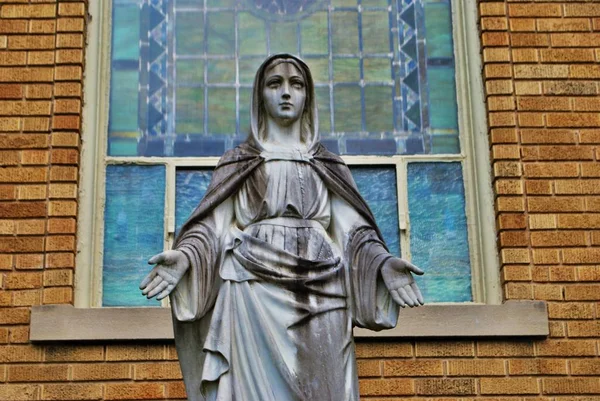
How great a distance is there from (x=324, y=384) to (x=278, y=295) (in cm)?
51

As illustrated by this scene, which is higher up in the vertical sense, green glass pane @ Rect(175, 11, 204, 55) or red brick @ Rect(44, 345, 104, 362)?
green glass pane @ Rect(175, 11, 204, 55)

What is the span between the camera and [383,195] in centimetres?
1016

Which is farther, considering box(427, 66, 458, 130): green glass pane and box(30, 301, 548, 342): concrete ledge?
box(427, 66, 458, 130): green glass pane

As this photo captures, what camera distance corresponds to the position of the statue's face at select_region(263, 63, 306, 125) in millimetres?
7785

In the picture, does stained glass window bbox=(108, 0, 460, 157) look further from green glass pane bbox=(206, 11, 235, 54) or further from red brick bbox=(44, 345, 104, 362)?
red brick bbox=(44, 345, 104, 362)

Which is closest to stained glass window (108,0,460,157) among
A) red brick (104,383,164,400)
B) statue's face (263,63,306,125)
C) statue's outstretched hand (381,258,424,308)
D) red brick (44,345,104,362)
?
red brick (44,345,104,362)

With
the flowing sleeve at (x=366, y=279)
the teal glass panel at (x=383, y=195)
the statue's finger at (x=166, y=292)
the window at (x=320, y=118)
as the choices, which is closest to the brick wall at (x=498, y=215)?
the window at (x=320, y=118)

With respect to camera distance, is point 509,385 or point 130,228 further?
point 130,228

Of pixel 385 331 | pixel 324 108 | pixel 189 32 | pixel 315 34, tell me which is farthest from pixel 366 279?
pixel 189 32

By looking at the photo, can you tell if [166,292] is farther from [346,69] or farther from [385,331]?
[346,69]

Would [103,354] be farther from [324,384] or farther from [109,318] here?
[324,384]

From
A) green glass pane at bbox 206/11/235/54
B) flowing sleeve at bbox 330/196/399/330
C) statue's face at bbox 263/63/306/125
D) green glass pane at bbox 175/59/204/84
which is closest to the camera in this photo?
flowing sleeve at bbox 330/196/399/330

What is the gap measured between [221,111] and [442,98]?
1656 millimetres

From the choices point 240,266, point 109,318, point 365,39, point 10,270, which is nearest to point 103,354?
point 109,318
